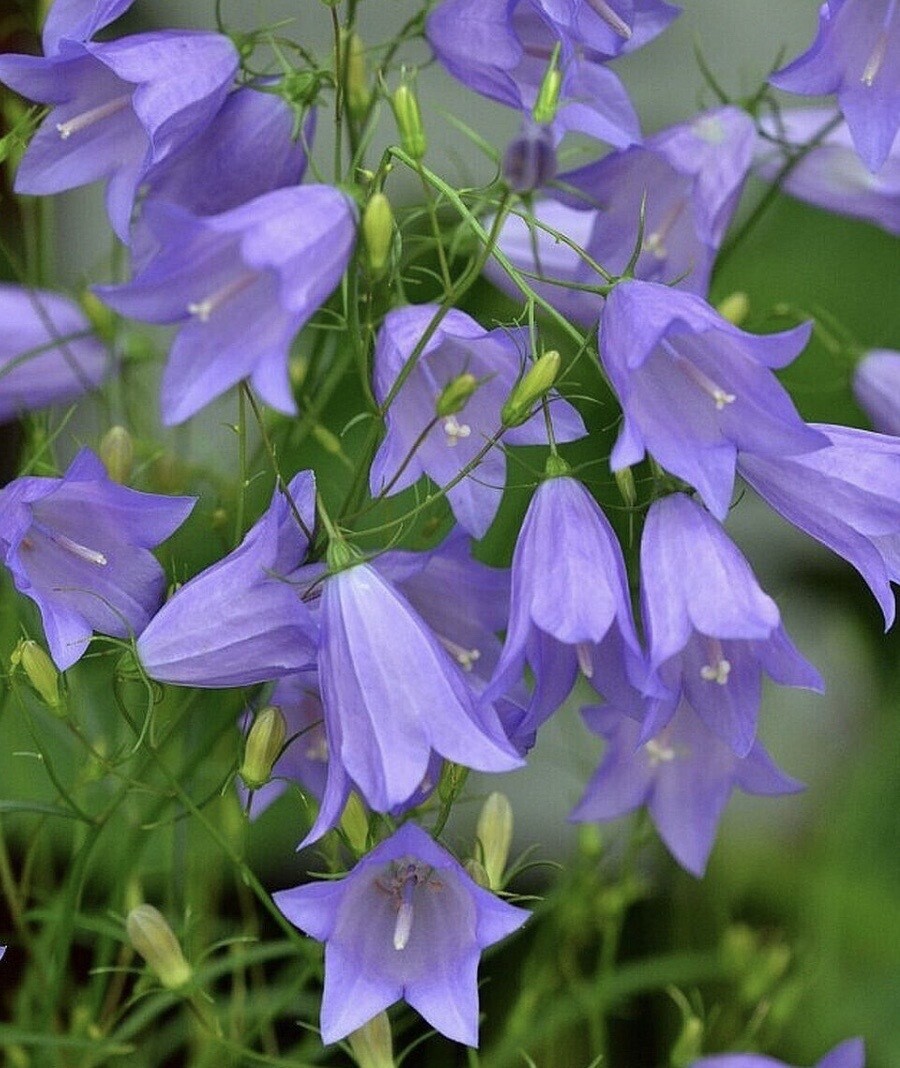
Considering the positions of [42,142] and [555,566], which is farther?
[42,142]

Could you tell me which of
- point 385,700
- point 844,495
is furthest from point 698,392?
point 385,700

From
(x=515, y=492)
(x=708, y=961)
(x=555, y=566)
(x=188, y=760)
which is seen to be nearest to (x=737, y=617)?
(x=555, y=566)

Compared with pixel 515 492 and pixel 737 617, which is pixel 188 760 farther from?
pixel 515 492

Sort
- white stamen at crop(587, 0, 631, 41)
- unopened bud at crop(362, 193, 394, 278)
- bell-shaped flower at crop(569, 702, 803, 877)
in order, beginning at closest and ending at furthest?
unopened bud at crop(362, 193, 394, 278)
white stamen at crop(587, 0, 631, 41)
bell-shaped flower at crop(569, 702, 803, 877)

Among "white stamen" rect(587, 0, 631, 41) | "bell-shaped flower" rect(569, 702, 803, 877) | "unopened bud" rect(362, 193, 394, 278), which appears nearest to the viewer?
"unopened bud" rect(362, 193, 394, 278)

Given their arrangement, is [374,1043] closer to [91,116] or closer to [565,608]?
[565,608]

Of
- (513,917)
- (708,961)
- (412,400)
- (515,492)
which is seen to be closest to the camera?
(513,917)

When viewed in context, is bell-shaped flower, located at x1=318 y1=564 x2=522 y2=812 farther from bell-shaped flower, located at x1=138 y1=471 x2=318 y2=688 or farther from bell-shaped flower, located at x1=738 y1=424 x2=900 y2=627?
bell-shaped flower, located at x1=738 y1=424 x2=900 y2=627

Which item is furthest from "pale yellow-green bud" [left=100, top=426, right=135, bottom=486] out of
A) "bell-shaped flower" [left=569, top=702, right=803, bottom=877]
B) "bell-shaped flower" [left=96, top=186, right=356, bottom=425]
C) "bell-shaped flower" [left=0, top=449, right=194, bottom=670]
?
"bell-shaped flower" [left=569, top=702, right=803, bottom=877]
